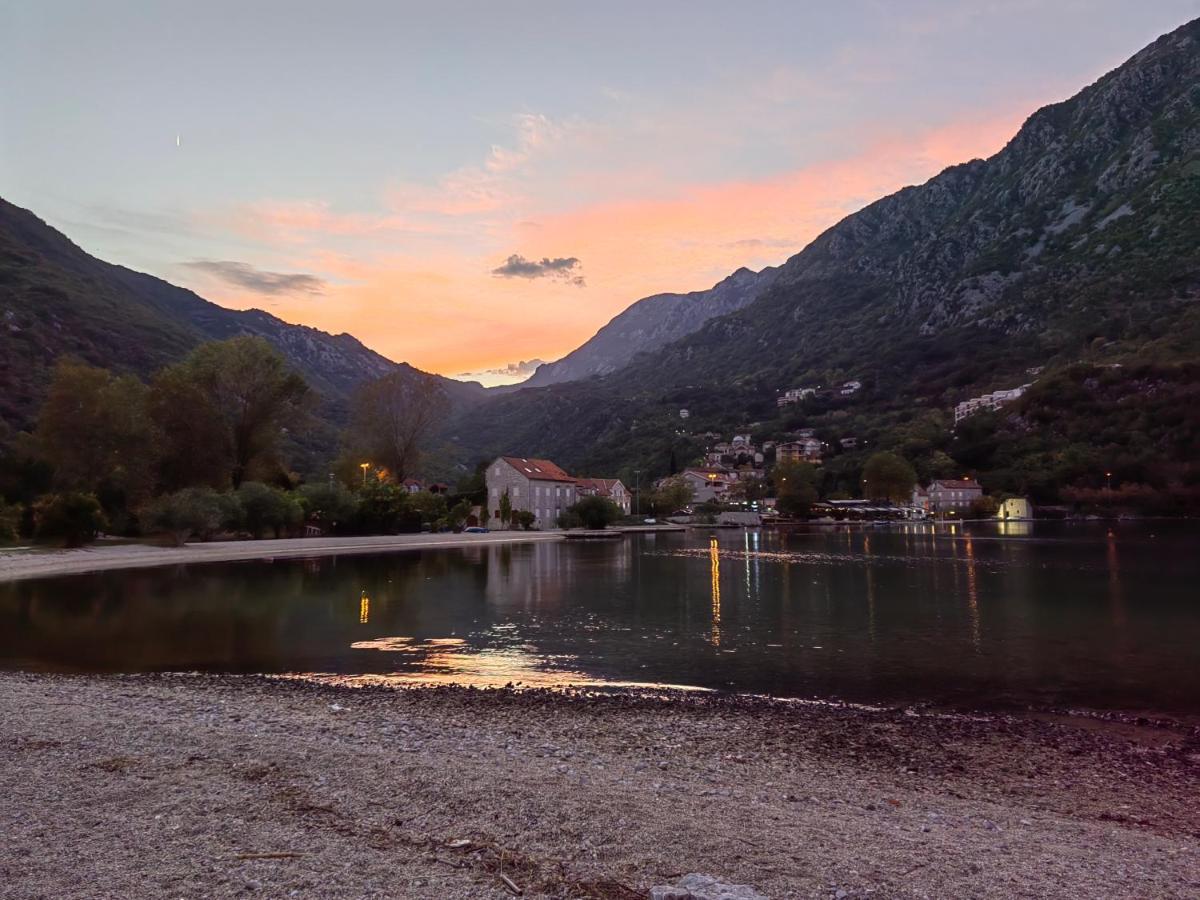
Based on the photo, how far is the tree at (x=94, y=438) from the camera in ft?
180

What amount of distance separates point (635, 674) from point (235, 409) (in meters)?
58.2

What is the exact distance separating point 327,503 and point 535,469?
137ft

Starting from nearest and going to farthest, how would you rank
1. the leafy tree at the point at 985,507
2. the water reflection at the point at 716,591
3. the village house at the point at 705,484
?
the water reflection at the point at 716,591 → the leafy tree at the point at 985,507 → the village house at the point at 705,484

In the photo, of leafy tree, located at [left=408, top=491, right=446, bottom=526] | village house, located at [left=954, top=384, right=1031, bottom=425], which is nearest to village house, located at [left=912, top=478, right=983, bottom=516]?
village house, located at [left=954, top=384, right=1031, bottom=425]

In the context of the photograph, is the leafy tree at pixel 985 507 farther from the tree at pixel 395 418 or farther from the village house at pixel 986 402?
the tree at pixel 395 418

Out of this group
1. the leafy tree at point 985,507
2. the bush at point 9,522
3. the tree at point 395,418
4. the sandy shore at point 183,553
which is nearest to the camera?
the sandy shore at point 183,553

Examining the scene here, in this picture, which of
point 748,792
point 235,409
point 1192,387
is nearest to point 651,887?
point 748,792

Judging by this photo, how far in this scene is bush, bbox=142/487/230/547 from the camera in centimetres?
5406

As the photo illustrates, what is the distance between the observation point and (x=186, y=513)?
5425cm

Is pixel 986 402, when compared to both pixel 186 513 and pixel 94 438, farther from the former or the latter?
pixel 94 438

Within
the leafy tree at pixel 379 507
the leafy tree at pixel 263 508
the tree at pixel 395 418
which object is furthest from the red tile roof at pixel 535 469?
the leafy tree at pixel 263 508

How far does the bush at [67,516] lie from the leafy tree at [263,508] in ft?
34.6

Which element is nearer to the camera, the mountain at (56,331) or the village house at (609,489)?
the mountain at (56,331)

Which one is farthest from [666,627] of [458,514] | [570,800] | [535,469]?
[535,469]
